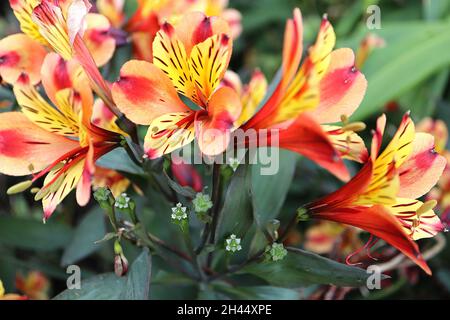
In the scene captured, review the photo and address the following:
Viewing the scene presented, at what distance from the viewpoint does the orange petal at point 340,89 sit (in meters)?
0.67

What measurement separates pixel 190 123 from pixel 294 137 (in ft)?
0.37

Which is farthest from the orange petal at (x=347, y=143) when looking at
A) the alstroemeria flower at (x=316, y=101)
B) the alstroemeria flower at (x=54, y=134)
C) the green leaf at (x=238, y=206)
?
the alstroemeria flower at (x=54, y=134)

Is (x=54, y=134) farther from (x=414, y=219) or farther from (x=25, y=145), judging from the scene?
(x=414, y=219)

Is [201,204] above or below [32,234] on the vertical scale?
above

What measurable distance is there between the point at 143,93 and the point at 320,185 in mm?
689

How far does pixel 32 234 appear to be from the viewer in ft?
3.80

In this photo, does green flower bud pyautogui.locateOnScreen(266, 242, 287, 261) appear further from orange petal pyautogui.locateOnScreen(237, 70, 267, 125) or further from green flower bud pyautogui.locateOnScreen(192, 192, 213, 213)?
orange petal pyautogui.locateOnScreen(237, 70, 267, 125)

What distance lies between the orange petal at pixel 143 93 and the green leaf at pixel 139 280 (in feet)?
0.61

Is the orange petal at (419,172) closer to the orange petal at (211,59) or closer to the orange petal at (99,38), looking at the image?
the orange petal at (211,59)

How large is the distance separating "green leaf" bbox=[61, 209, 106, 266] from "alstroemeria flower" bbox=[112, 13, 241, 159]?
1.49ft

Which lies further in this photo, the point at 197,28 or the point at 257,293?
the point at 257,293

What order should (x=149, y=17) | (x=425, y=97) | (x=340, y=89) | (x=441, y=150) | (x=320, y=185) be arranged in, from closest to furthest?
(x=340, y=89)
(x=149, y=17)
(x=441, y=150)
(x=320, y=185)
(x=425, y=97)

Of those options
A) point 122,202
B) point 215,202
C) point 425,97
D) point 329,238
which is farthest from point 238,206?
point 425,97
